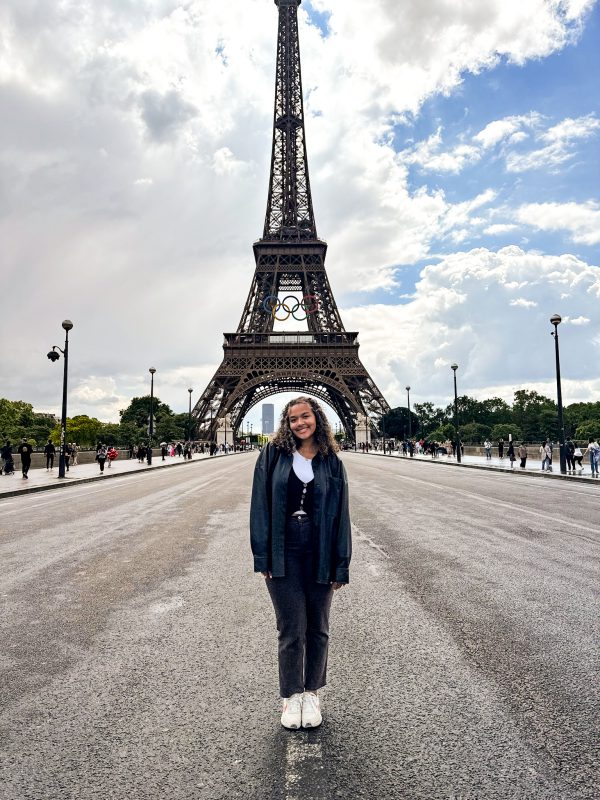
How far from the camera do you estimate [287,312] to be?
241 feet

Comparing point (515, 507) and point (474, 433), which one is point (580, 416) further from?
point (515, 507)

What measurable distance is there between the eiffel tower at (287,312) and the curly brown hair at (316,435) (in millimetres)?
63899

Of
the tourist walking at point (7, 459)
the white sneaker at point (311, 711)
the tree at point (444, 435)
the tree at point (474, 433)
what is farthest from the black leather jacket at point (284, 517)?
the tree at point (474, 433)

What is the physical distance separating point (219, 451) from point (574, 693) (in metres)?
83.3

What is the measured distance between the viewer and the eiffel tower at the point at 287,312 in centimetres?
6906

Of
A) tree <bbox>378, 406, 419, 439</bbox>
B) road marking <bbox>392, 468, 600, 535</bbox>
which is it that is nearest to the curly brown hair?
road marking <bbox>392, 468, 600, 535</bbox>

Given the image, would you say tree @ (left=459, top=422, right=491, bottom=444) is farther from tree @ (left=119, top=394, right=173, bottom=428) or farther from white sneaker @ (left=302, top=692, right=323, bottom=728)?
white sneaker @ (left=302, top=692, right=323, bottom=728)

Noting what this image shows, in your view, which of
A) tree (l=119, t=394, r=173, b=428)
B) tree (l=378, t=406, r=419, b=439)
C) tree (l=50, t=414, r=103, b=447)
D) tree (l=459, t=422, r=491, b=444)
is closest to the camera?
Result: tree (l=459, t=422, r=491, b=444)

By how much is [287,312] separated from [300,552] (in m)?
70.9

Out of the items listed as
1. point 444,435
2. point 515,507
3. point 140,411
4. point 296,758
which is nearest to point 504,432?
point 444,435

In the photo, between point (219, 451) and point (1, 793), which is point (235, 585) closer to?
point (1, 793)

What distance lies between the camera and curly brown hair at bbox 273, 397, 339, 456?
3.53 m

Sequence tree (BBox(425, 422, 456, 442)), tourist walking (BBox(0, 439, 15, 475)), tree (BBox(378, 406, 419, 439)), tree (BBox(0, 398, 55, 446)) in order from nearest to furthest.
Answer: tourist walking (BBox(0, 439, 15, 475)) → tree (BBox(0, 398, 55, 446)) → tree (BBox(425, 422, 456, 442)) → tree (BBox(378, 406, 419, 439))

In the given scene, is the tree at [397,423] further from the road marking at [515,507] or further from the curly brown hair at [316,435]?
the curly brown hair at [316,435]
